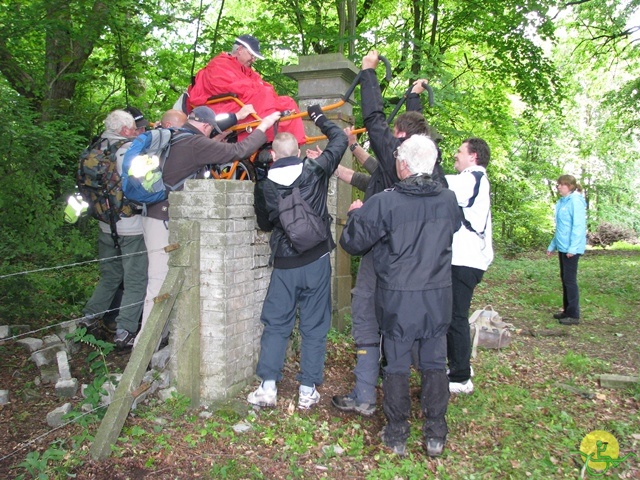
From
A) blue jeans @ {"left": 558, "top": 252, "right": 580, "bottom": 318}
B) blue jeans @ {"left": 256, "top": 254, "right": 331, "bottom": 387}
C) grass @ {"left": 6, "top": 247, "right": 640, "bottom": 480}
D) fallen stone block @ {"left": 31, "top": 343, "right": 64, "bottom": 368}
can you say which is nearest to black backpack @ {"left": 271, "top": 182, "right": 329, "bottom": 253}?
blue jeans @ {"left": 256, "top": 254, "right": 331, "bottom": 387}

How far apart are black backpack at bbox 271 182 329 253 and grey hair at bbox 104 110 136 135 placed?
1.99m

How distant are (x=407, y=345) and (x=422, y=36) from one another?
1021cm

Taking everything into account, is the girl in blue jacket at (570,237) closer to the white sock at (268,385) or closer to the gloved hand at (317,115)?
the gloved hand at (317,115)

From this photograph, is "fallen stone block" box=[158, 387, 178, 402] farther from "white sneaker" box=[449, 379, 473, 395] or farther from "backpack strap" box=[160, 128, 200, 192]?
"white sneaker" box=[449, 379, 473, 395]

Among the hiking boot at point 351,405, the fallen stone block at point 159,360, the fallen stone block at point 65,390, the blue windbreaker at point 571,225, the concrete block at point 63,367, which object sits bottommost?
the hiking boot at point 351,405

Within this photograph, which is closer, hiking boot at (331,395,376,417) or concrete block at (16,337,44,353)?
hiking boot at (331,395,376,417)

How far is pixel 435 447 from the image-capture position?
3385 millimetres

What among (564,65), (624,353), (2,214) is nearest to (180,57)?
(2,214)

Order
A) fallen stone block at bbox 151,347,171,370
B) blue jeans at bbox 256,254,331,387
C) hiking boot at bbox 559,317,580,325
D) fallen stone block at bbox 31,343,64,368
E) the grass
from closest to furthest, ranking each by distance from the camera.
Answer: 1. the grass
2. blue jeans at bbox 256,254,331,387
3. fallen stone block at bbox 151,347,171,370
4. fallen stone block at bbox 31,343,64,368
5. hiking boot at bbox 559,317,580,325

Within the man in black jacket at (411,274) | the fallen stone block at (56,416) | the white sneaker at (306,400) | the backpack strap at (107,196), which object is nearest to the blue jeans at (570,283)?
the man in black jacket at (411,274)

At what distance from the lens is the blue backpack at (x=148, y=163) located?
376 cm

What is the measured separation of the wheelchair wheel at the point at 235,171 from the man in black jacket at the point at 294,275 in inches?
15.2

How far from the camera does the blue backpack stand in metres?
3.76

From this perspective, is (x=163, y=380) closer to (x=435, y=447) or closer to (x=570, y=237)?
(x=435, y=447)
